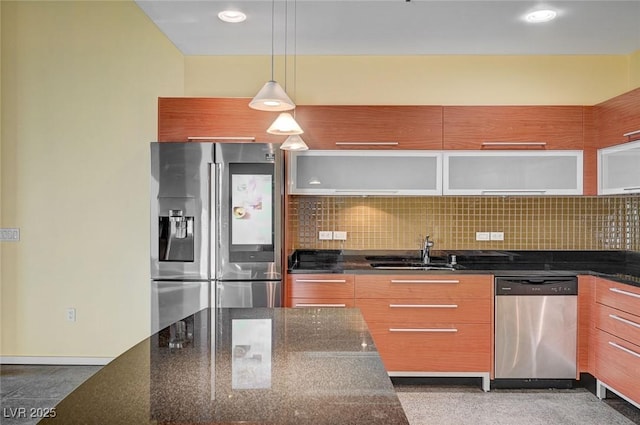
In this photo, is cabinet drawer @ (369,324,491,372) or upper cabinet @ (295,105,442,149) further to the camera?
upper cabinet @ (295,105,442,149)

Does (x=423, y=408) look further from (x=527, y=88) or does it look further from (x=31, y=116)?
(x=31, y=116)

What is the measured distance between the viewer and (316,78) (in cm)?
382

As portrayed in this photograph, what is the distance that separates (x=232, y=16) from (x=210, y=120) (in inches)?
29.1

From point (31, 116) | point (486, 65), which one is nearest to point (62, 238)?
point (31, 116)

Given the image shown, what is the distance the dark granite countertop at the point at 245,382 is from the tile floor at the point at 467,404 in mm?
1604

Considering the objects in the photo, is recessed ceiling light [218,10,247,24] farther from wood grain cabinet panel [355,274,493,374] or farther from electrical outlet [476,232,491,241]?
electrical outlet [476,232,491,241]

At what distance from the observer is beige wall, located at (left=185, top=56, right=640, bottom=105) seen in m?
3.75

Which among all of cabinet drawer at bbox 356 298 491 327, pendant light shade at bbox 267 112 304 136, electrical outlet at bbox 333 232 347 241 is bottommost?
cabinet drawer at bbox 356 298 491 327

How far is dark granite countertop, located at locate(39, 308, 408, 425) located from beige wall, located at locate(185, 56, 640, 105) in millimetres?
2585

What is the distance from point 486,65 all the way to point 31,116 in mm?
3784

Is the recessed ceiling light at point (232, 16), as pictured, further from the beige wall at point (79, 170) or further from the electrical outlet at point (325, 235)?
the electrical outlet at point (325, 235)

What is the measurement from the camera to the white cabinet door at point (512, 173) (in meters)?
3.42

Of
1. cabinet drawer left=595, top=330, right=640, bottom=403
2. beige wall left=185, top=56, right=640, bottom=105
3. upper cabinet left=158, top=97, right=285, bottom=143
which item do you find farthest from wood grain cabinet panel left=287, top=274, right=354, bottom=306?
cabinet drawer left=595, top=330, right=640, bottom=403

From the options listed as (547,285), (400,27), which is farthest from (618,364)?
(400,27)
